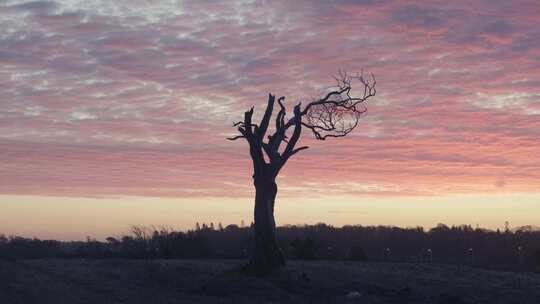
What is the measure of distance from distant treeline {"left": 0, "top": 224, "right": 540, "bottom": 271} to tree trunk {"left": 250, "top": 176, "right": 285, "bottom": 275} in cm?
611

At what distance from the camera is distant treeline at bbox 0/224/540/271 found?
41906mm

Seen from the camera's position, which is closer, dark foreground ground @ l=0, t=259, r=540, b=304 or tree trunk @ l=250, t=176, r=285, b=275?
dark foreground ground @ l=0, t=259, r=540, b=304

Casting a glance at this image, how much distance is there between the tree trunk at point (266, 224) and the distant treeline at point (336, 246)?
20.1ft

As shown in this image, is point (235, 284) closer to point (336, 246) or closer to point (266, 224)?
point (266, 224)

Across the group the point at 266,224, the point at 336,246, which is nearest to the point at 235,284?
the point at 266,224

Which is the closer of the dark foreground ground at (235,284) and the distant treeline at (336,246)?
the dark foreground ground at (235,284)

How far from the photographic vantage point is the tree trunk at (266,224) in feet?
108

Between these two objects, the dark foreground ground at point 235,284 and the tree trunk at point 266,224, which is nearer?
the dark foreground ground at point 235,284

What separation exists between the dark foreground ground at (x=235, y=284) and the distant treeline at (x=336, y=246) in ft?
13.3

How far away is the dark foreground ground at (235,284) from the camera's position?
26.0 m

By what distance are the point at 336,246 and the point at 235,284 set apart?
3444 centimetres

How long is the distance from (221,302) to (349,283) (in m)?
5.86

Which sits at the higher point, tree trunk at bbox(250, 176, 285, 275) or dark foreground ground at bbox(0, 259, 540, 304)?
tree trunk at bbox(250, 176, 285, 275)

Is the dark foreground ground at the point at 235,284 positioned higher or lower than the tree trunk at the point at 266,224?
lower
